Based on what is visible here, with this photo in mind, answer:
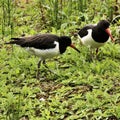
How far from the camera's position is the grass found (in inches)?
258

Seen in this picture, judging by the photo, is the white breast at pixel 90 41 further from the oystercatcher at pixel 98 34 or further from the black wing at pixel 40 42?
the black wing at pixel 40 42

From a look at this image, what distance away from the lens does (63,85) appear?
758cm

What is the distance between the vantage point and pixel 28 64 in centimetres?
834

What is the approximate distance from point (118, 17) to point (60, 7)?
162 cm

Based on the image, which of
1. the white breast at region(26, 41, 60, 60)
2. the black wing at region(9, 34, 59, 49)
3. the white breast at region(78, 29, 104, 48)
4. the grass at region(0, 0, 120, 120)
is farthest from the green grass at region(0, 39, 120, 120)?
the black wing at region(9, 34, 59, 49)

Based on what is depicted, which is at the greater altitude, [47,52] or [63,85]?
[47,52]

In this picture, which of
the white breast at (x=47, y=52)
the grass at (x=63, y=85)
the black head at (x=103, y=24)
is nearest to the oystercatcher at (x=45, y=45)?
the white breast at (x=47, y=52)

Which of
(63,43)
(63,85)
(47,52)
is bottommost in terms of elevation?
(63,85)

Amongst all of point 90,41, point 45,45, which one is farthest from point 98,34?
point 45,45

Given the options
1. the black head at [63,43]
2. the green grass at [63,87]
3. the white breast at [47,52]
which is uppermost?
the black head at [63,43]

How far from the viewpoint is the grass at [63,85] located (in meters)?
6.55

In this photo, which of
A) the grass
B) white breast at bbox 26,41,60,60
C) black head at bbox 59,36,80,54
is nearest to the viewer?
the grass

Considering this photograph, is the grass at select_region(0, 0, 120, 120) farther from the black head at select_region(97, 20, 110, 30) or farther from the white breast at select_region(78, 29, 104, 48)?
the black head at select_region(97, 20, 110, 30)

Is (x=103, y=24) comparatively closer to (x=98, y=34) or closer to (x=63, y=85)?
(x=98, y=34)
